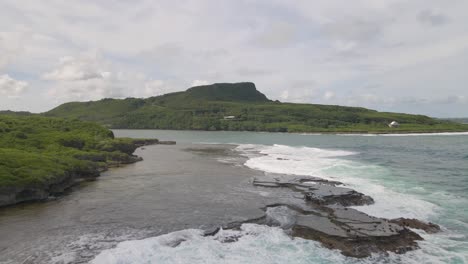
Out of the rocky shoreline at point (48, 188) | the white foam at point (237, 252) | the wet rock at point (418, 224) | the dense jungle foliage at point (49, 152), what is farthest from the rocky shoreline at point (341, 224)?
the dense jungle foliage at point (49, 152)

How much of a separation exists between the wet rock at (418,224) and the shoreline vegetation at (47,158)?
32.1 metres

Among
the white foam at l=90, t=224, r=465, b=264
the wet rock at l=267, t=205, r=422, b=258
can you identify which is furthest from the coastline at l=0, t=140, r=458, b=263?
the white foam at l=90, t=224, r=465, b=264

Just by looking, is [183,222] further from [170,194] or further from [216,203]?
[170,194]

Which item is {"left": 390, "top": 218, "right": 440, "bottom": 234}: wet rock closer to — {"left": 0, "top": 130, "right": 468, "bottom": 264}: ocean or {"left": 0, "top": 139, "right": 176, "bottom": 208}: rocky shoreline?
{"left": 0, "top": 130, "right": 468, "bottom": 264}: ocean

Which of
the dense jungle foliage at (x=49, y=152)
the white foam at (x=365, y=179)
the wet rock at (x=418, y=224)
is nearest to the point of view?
the wet rock at (x=418, y=224)

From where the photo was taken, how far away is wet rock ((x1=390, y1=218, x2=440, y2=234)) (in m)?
24.8

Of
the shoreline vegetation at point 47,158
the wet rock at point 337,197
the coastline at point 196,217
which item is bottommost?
the coastline at point 196,217

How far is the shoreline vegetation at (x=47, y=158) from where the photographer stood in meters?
32.6

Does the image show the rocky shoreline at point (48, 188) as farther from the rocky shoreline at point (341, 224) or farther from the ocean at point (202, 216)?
the rocky shoreline at point (341, 224)

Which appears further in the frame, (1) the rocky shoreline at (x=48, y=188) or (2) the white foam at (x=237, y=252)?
(1) the rocky shoreline at (x=48, y=188)

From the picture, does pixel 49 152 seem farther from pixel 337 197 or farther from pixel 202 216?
pixel 337 197

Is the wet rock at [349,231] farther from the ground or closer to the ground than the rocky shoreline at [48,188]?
closer to the ground

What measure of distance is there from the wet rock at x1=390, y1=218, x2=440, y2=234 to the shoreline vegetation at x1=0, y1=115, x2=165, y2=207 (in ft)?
105

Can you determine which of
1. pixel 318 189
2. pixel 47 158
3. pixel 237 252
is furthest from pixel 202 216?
pixel 47 158
